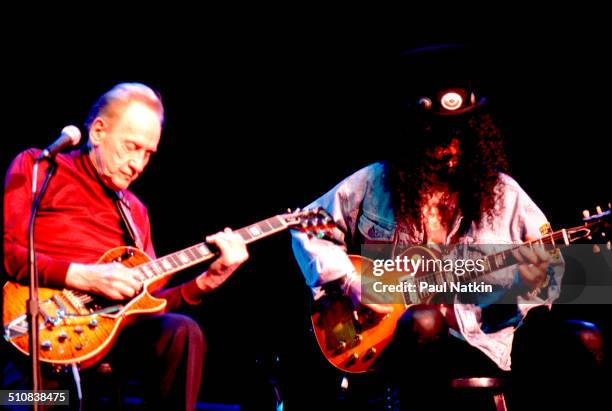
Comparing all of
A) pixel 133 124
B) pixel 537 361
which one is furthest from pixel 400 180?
pixel 133 124

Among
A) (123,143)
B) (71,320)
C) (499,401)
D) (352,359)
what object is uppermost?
(123,143)

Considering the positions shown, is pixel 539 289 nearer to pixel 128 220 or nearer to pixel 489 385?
pixel 489 385

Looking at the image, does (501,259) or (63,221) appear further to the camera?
(501,259)

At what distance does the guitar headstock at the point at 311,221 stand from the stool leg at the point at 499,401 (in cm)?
111

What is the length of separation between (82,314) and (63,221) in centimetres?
49

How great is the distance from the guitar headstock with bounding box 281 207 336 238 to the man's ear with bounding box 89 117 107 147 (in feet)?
3.15

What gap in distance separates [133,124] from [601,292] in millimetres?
2437

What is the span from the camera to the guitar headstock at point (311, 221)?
3.22 m

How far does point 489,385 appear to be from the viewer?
8.64ft

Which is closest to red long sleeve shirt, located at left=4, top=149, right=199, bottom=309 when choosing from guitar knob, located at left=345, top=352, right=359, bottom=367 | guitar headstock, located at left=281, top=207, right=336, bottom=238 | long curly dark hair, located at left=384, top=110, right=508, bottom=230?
guitar headstock, located at left=281, top=207, right=336, bottom=238

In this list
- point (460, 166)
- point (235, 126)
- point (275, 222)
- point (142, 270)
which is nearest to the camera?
point (142, 270)

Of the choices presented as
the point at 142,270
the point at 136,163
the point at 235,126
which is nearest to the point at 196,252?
the point at 142,270

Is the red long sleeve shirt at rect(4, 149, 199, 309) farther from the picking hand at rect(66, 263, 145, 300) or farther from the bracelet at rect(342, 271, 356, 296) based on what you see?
the bracelet at rect(342, 271, 356, 296)

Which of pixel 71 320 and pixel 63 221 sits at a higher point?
pixel 63 221
